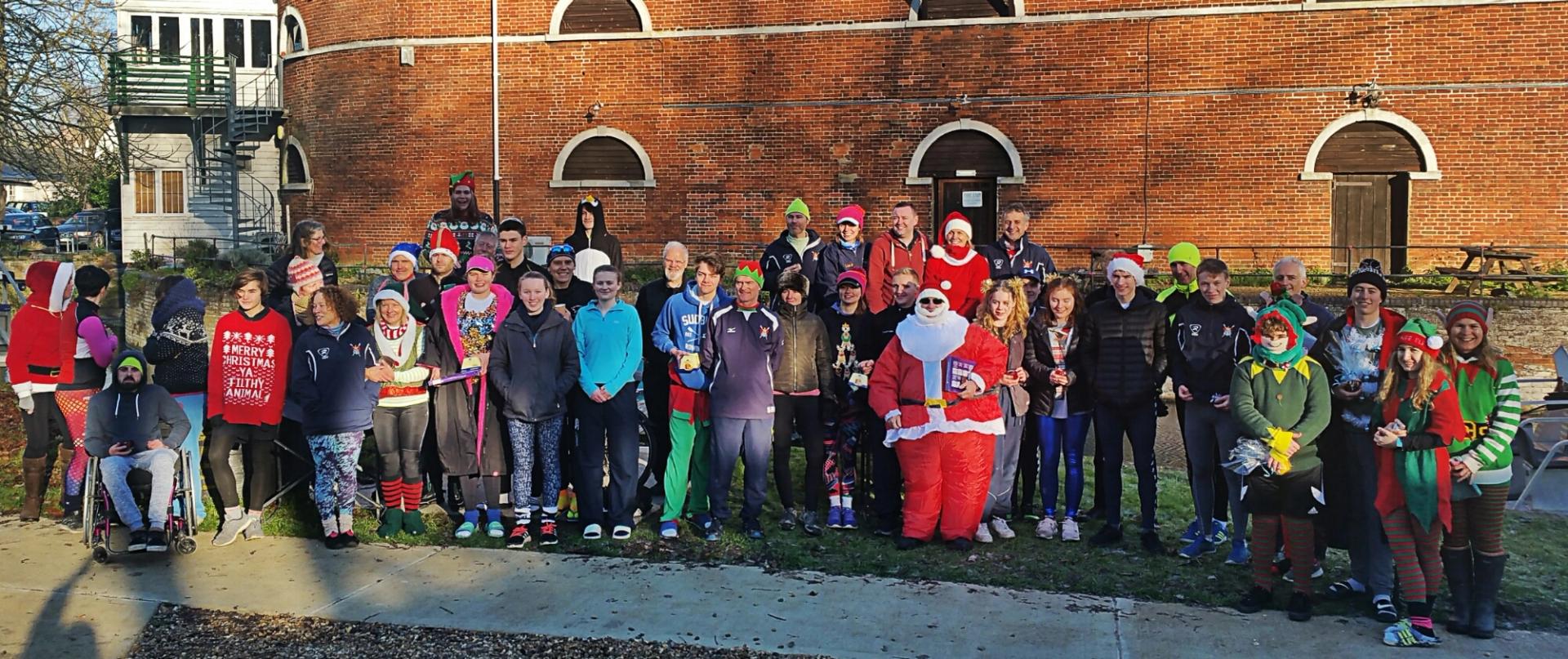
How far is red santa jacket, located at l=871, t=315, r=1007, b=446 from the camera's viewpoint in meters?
7.68

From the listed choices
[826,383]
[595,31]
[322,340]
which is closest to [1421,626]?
[826,383]

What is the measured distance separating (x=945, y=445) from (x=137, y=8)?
27773 millimetres

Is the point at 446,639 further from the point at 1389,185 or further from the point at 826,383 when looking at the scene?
the point at 1389,185

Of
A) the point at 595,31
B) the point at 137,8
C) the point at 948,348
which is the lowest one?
the point at 948,348

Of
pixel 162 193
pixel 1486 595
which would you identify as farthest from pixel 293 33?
pixel 1486 595

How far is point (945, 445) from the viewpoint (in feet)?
25.3

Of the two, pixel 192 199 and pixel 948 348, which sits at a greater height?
pixel 192 199

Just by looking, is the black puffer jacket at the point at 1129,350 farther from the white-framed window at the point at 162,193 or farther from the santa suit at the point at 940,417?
the white-framed window at the point at 162,193

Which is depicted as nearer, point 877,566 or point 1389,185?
point 877,566

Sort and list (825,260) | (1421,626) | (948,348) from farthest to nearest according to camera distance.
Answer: (825,260) < (948,348) < (1421,626)

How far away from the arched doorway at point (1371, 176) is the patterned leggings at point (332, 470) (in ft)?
54.4

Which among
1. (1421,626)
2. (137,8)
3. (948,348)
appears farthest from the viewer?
(137,8)

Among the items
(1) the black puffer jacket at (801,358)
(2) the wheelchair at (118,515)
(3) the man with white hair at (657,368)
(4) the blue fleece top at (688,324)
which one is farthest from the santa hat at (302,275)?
(1) the black puffer jacket at (801,358)

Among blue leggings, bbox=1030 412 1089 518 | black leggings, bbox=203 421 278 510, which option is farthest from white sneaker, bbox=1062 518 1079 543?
black leggings, bbox=203 421 278 510
